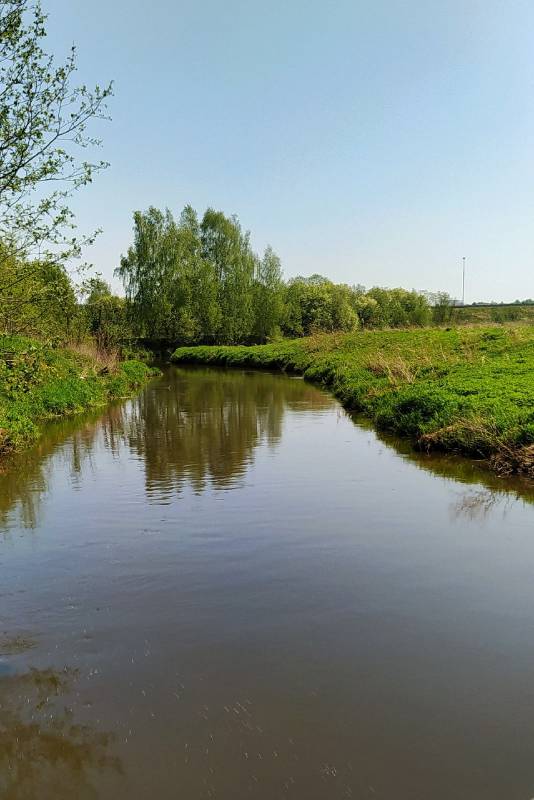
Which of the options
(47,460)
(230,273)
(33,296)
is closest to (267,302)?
(230,273)

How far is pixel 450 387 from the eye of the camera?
18.1 meters

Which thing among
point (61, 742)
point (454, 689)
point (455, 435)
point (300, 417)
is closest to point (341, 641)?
point (454, 689)

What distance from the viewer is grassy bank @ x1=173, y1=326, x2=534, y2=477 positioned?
13.7m

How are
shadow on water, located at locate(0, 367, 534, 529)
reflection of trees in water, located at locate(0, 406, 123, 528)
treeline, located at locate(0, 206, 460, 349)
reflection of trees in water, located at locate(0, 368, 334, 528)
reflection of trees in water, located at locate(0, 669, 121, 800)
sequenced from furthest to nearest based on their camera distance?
treeline, located at locate(0, 206, 460, 349) → reflection of trees in water, located at locate(0, 368, 334, 528) → shadow on water, located at locate(0, 367, 534, 529) → reflection of trees in water, located at locate(0, 406, 123, 528) → reflection of trees in water, located at locate(0, 669, 121, 800)

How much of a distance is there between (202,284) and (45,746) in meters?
63.6

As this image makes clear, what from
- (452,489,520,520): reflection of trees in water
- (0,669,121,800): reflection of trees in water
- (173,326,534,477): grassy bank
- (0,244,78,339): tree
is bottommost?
(0,669,121,800): reflection of trees in water

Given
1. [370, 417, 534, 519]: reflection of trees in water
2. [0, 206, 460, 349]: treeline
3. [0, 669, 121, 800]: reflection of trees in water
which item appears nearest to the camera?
[0, 669, 121, 800]: reflection of trees in water

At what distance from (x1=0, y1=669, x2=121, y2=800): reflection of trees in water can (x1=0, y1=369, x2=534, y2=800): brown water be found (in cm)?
2

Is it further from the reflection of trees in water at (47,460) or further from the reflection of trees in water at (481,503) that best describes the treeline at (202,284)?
the reflection of trees in water at (481,503)

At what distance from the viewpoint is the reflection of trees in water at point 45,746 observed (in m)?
4.29

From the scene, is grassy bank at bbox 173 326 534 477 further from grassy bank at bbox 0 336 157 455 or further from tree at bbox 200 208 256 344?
tree at bbox 200 208 256 344

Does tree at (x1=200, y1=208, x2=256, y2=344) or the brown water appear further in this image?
tree at (x1=200, y1=208, x2=256, y2=344)

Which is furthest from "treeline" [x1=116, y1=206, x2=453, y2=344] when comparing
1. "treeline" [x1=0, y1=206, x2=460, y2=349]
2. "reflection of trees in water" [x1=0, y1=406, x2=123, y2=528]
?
"reflection of trees in water" [x1=0, y1=406, x2=123, y2=528]

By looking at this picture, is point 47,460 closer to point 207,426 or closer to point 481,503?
point 207,426
